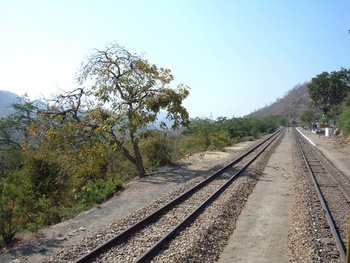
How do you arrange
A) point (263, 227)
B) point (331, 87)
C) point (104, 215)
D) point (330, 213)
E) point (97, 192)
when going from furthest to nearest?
point (331, 87) < point (97, 192) < point (104, 215) < point (330, 213) < point (263, 227)

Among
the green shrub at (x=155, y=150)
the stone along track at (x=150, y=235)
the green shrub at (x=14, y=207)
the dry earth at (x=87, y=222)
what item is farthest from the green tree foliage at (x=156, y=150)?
the green shrub at (x=14, y=207)

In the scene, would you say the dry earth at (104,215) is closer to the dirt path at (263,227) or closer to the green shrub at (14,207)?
the dirt path at (263,227)

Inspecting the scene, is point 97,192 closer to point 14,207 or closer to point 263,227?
point 14,207

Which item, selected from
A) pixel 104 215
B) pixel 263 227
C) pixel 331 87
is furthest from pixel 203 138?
pixel 331 87

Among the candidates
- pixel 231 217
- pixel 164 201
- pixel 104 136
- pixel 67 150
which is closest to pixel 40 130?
pixel 67 150

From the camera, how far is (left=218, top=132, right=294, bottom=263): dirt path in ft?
26.4

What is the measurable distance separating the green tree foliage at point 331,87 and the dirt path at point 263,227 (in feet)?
218

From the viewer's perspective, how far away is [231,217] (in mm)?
10930

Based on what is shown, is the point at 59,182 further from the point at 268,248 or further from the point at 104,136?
the point at 268,248

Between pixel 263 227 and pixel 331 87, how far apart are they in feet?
241

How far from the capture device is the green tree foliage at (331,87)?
76.2m

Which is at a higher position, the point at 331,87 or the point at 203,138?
the point at 331,87

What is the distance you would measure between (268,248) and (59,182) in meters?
11.2

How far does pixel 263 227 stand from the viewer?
33.1 ft
